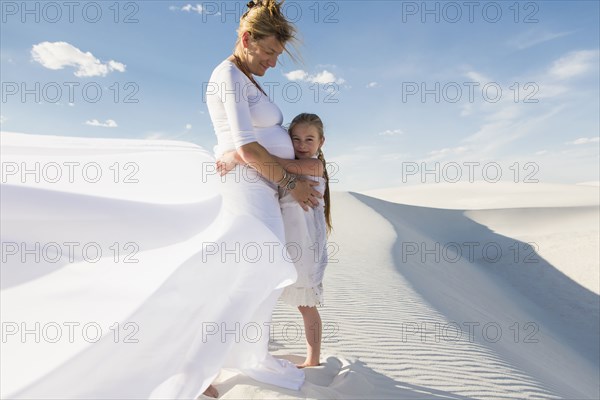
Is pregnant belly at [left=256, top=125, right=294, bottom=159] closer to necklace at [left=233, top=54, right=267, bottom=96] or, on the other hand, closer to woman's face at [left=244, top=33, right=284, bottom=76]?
necklace at [left=233, top=54, right=267, bottom=96]

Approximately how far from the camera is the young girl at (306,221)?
2957 mm

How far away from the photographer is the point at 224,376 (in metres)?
3.06

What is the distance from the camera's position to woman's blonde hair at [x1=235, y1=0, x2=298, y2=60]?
8.85ft

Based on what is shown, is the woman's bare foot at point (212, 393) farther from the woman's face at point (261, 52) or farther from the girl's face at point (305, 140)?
the woman's face at point (261, 52)

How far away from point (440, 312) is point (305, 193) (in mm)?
4685

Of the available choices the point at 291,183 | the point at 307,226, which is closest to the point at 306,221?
the point at 307,226

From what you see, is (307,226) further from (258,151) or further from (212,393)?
(212,393)

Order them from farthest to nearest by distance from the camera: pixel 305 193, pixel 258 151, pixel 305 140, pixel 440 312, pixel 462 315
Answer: pixel 462 315 < pixel 440 312 < pixel 305 140 < pixel 305 193 < pixel 258 151

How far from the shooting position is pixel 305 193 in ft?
9.56

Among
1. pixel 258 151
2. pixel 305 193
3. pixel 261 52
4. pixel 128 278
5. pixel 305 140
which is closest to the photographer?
pixel 128 278

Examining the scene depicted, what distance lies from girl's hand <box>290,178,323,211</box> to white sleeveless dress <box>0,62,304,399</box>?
0.15m

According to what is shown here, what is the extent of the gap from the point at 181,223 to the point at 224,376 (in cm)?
113

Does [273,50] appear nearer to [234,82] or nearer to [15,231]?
[234,82]

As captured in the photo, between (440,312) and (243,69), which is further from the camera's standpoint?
(440,312)
